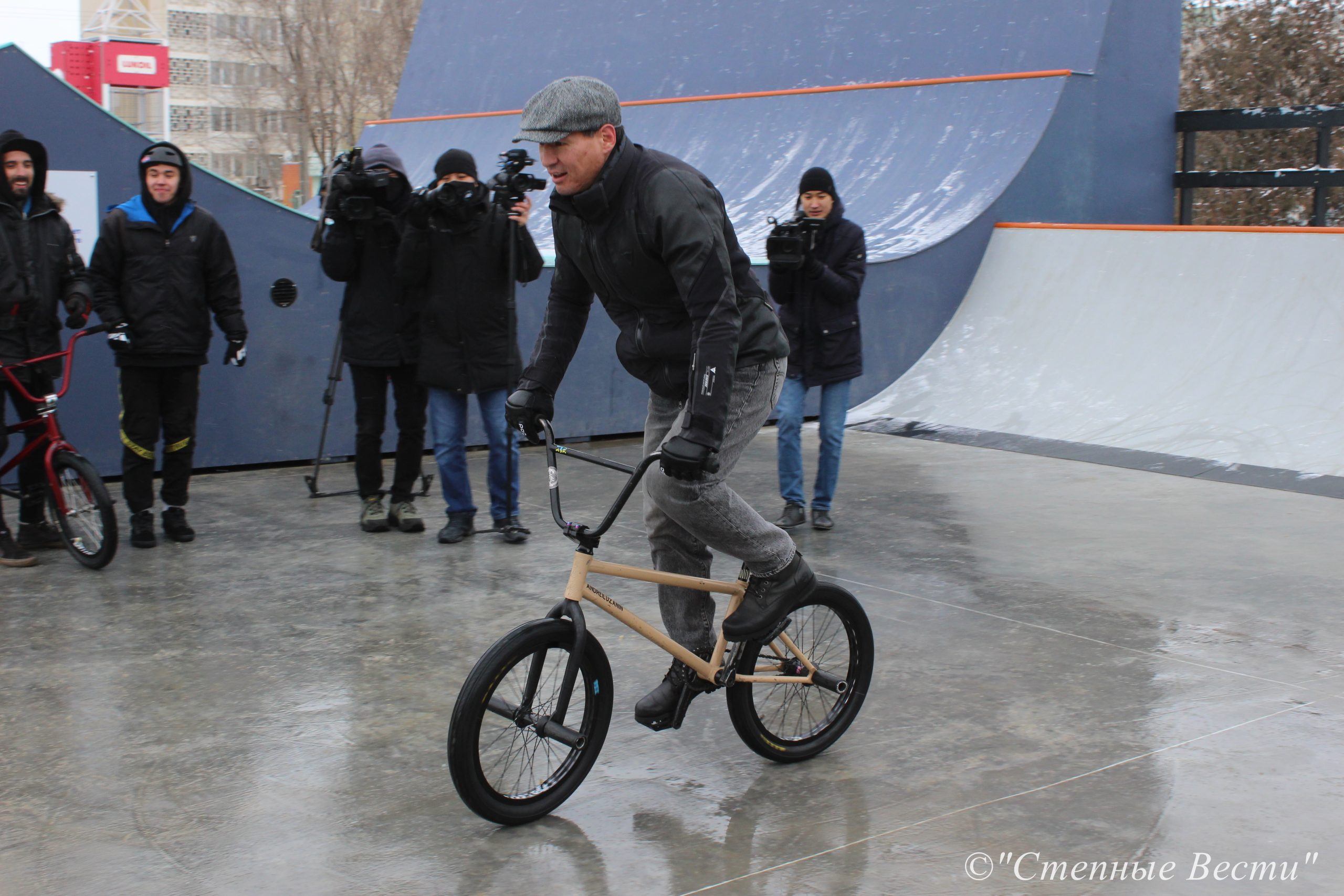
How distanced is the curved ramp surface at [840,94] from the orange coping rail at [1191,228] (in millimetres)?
Result: 416

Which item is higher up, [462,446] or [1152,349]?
[1152,349]

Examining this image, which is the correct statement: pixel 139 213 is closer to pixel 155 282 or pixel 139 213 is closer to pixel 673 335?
pixel 155 282

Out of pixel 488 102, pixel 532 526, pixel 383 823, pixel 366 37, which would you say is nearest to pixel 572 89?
pixel 383 823

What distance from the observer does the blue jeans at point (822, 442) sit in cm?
699

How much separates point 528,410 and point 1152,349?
7.81 metres

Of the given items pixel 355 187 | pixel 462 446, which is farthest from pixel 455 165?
pixel 462 446

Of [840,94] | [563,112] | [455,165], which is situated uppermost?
[840,94]

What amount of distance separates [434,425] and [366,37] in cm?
3592

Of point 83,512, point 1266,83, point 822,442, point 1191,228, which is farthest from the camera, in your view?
point 1266,83

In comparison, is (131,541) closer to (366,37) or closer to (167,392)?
(167,392)

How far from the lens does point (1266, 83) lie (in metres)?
15.1

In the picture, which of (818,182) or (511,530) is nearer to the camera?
(511,530)

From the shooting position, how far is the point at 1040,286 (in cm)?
1127

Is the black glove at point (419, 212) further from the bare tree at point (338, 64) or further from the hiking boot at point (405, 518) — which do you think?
the bare tree at point (338, 64)
